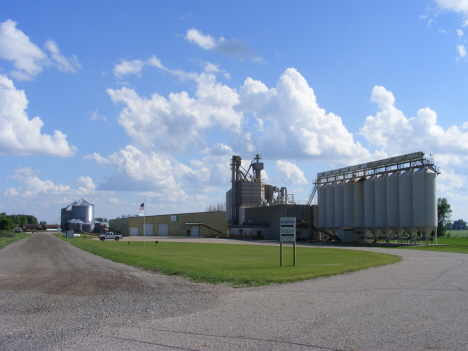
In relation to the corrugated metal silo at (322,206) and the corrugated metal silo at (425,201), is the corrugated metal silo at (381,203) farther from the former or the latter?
the corrugated metal silo at (322,206)

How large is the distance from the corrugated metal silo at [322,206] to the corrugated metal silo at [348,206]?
565 centimetres

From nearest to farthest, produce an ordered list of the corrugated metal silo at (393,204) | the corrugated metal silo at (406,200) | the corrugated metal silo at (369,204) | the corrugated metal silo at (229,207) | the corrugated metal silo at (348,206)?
the corrugated metal silo at (406,200), the corrugated metal silo at (393,204), the corrugated metal silo at (369,204), the corrugated metal silo at (348,206), the corrugated metal silo at (229,207)

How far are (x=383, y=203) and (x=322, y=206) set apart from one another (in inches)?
611

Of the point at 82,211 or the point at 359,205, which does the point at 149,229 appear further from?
the point at 359,205

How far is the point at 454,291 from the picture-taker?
13.1 meters

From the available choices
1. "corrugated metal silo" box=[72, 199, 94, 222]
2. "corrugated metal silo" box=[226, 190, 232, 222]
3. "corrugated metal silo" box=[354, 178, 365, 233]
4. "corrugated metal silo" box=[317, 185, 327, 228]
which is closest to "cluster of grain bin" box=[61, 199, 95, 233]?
"corrugated metal silo" box=[72, 199, 94, 222]

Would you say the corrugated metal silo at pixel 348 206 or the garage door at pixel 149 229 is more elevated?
the corrugated metal silo at pixel 348 206

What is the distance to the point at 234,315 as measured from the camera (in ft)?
32.8

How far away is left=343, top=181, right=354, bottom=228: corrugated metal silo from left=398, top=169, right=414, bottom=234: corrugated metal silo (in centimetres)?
1155

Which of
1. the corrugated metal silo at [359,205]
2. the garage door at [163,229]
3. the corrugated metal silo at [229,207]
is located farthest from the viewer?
the garage door at [163,229]

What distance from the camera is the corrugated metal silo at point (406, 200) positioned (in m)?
Result: 54.2

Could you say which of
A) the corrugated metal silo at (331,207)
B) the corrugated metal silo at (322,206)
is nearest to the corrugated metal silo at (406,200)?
the corrugated metal silo at (331,207)

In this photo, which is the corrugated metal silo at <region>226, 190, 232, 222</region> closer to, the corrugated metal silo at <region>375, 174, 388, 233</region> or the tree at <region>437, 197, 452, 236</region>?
the corrugated metal silo at <region>375, 174, 388, 233</region>

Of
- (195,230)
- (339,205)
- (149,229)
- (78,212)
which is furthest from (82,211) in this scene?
(339,205)
